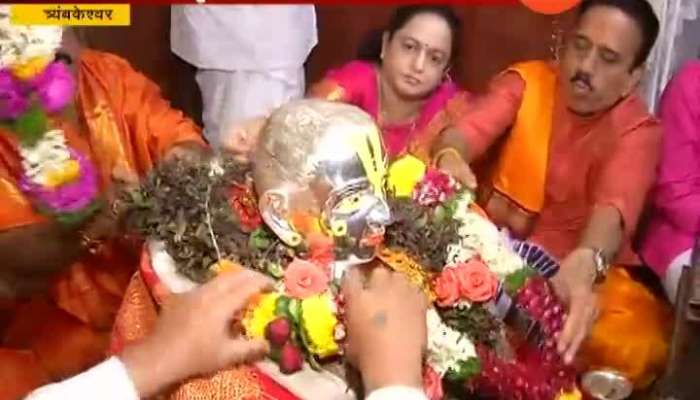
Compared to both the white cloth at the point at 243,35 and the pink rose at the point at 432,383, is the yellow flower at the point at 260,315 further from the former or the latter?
the white cloth at the point at 243,35

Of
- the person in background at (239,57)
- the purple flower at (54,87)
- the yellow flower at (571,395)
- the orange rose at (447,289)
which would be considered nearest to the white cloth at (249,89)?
the person in background at (239,57)

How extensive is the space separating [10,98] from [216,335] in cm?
26

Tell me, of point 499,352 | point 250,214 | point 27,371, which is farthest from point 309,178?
point 27,371

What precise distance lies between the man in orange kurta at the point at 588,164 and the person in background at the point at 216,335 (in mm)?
166

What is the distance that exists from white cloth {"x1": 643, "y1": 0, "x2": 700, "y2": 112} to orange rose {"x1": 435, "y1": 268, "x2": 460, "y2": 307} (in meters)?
0.25

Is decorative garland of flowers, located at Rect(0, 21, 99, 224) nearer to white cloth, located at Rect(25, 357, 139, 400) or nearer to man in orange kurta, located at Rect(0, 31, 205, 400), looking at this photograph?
man in orange kurta, located at Rect(0, 31, 205, 400)

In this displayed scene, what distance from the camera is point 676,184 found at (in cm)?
104

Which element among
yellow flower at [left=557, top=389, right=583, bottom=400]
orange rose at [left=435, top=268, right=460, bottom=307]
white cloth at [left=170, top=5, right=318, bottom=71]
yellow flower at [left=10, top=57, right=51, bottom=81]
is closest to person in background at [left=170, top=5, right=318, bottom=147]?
white cloth at [left=170, top=5, right=318, bottom=71]

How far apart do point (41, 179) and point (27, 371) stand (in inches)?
6.9

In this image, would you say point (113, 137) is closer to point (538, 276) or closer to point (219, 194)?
point (219, 194)

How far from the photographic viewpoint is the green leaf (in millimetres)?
908

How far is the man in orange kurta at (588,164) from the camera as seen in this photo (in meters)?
1.01

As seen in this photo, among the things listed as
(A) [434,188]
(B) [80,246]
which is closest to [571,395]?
(A) [434,188]

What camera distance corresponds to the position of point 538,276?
0.97 m
